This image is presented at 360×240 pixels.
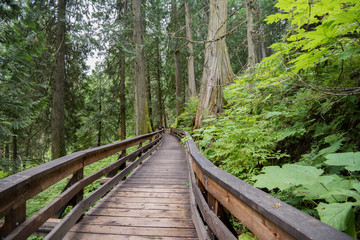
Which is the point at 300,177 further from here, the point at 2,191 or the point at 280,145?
the point at 280,145

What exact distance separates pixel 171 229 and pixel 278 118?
298 centimetres

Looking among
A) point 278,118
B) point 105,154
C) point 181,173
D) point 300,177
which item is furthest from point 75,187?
point 278,118

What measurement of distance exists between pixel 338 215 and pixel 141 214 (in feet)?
8.99

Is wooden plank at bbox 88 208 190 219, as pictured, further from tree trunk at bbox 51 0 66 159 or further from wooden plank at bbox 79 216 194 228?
tree trunk at bbox 51 0 66 159

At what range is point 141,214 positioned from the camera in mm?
2965

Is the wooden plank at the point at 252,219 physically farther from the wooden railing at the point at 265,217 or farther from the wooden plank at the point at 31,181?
the wooden plank at the point at 31,181

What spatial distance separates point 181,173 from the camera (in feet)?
18.0

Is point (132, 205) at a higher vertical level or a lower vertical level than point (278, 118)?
lower

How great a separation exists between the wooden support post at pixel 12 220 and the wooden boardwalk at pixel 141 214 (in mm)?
994

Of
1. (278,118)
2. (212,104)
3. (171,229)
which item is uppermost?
(212,104)

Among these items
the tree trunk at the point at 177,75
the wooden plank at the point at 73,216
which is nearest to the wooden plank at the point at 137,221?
the wooden plank at the point at 73,216

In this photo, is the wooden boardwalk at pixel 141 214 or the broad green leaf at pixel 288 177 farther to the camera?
the wooden boardwalk at pixel 141 214

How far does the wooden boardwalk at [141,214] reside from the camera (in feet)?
7.95

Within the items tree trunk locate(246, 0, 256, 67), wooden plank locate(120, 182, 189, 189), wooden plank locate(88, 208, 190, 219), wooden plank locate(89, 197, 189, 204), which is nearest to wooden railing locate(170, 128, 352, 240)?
wooden plank locate(88, 208, 190, 219)
